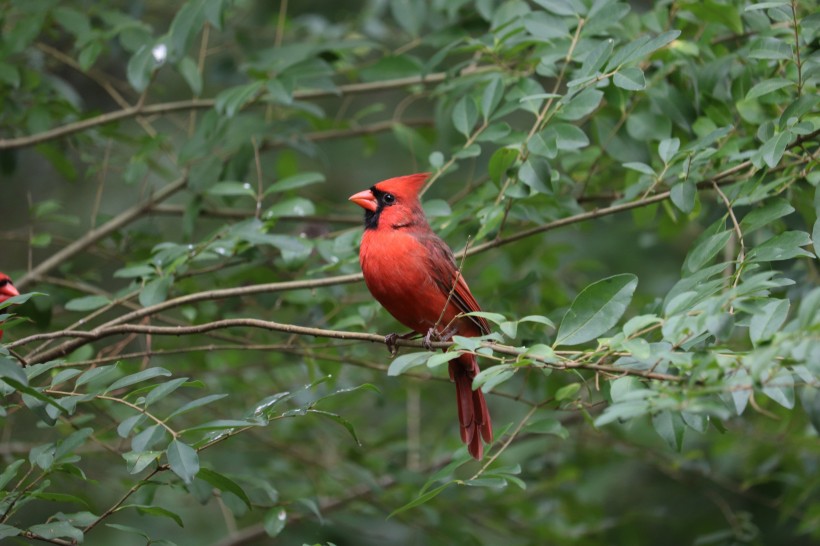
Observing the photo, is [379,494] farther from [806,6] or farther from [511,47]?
[806,6]

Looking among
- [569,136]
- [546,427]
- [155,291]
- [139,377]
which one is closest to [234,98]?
[155,291]

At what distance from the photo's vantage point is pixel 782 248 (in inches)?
87.7

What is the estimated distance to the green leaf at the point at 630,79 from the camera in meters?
2.42

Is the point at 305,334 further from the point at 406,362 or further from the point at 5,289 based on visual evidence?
the point at 5,289

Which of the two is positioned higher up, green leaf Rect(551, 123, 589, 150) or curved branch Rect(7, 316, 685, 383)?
green leaf Rect(551, 123, 589, 150)

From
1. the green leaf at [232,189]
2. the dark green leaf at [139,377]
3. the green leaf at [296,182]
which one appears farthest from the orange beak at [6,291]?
the dark green leaf at [139,377]

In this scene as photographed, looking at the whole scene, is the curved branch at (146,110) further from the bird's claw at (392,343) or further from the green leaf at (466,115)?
the bird's claw at (392,343)

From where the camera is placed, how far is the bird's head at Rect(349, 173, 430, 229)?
124 inches

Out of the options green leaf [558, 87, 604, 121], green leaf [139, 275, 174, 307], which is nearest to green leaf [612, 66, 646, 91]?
green leaf [558, 87, 604, 121]

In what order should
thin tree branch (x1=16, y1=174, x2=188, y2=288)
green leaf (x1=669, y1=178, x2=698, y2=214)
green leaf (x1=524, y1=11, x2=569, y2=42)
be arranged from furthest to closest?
thin tree branch (x1=16, y1=174, x2=188, y2=288)
green leaf (x1=524, y1=11, x2=569, y2=42)
green leaf (x1=669, y1=178, x2=698, y2=214)

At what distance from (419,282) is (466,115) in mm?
554

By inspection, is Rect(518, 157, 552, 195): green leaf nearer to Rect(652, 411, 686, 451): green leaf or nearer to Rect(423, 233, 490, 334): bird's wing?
Rect(423, 233, 490, 334): bird's wing

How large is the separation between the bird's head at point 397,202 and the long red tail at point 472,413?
503 mm

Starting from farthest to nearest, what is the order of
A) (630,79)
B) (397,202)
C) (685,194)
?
(397,202), (685,194), (630,79)
